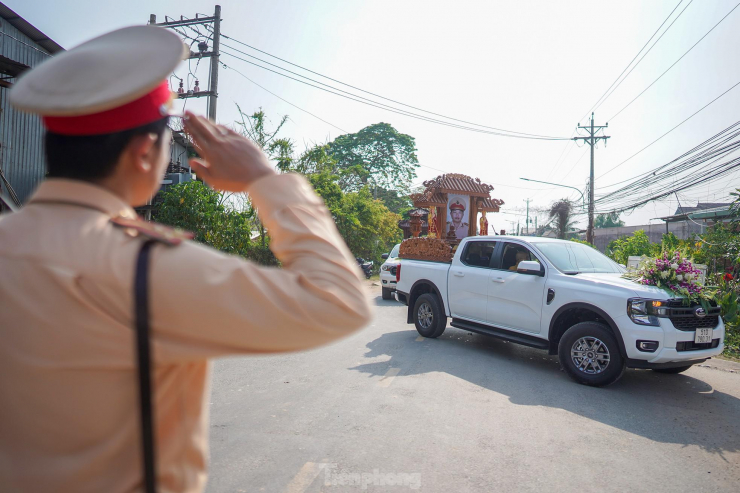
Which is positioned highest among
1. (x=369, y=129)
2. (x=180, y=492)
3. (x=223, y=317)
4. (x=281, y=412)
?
(x=369, y=129)

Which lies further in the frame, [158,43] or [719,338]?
[719,338]

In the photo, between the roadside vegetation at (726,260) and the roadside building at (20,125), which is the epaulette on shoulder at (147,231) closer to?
the roadside vegetation at (726,260)

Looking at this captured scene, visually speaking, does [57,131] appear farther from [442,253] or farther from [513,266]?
[442,253]

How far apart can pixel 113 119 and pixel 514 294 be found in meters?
7.17

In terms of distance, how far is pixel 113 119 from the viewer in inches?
37.4

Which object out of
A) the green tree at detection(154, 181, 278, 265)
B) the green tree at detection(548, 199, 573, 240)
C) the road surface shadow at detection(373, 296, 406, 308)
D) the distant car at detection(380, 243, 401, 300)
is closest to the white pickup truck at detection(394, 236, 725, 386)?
the road surface shadow at detection(373, 296, 406, 308)

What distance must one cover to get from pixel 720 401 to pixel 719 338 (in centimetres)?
89

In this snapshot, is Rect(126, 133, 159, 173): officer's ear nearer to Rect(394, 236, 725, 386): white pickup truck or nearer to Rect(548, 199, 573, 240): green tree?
Rect(394, 236, 725, 386): white pickup truck

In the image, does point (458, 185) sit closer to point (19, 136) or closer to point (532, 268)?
point (532, 268)

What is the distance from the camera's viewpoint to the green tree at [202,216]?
14.7m

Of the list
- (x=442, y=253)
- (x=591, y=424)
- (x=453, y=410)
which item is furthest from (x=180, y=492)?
(x=442, y=253)

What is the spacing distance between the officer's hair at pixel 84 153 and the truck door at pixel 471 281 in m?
7.45

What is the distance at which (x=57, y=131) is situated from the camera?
0.97 m

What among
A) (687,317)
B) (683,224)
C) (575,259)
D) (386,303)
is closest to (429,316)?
(575,259)
